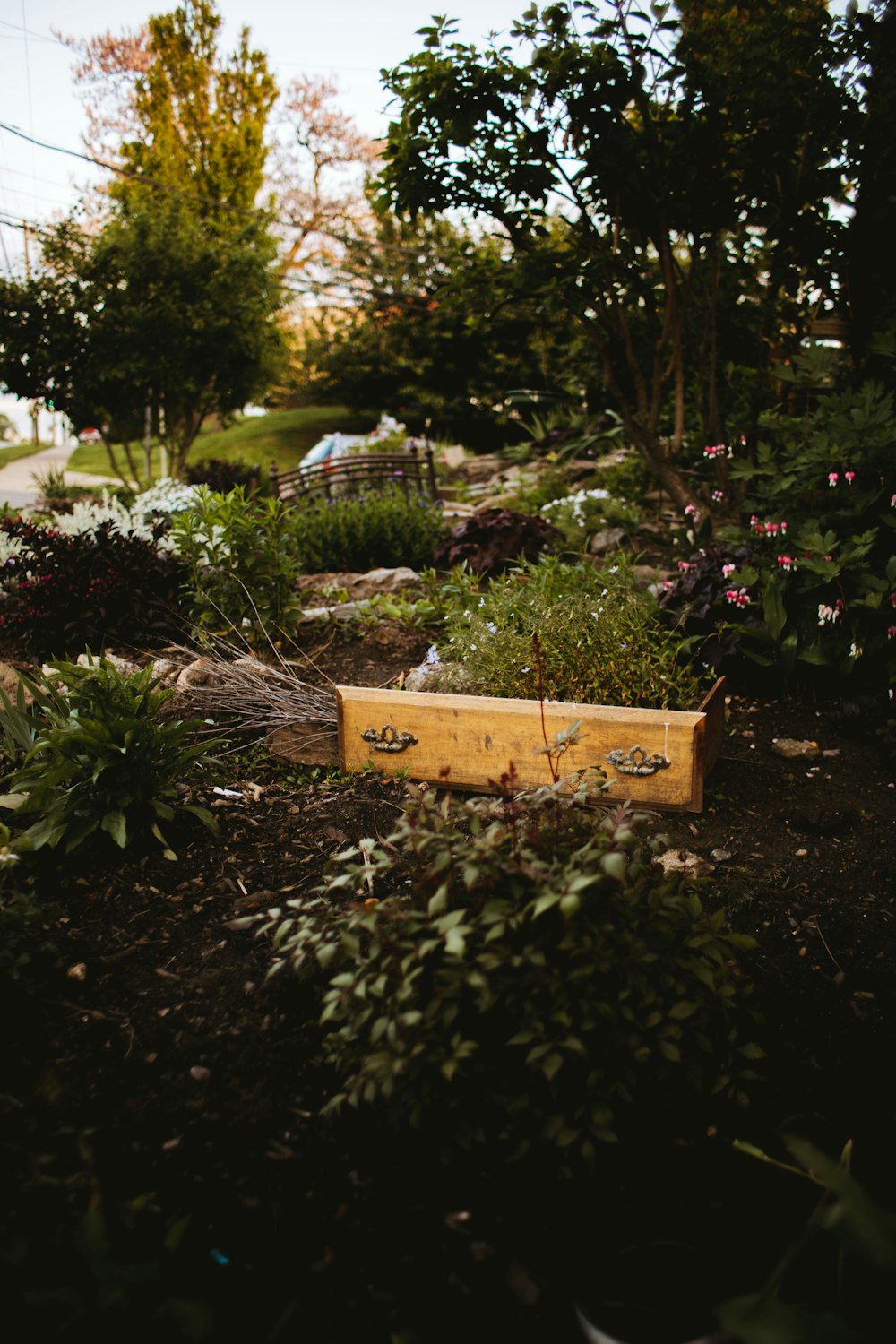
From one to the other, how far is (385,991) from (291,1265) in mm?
429

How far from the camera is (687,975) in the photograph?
169 cm

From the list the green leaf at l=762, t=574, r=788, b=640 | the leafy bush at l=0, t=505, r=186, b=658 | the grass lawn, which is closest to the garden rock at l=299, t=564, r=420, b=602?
the leafy bush at l=0, t=505, r=186, b=658

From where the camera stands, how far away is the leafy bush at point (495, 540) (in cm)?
489

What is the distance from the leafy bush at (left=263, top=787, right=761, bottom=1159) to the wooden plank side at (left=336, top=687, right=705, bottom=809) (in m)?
0.99

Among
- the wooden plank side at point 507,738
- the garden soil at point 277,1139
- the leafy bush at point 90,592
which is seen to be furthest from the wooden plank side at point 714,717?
the leafy bush at point 90,592

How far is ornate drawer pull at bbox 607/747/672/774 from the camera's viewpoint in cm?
266

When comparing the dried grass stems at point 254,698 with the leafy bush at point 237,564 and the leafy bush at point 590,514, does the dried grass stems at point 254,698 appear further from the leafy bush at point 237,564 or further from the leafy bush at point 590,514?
the leafy bush at point 590,514

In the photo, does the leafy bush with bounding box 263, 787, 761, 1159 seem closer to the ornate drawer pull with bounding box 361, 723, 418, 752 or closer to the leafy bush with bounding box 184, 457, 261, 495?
the ornate drawer pull with bounding box 361, 723, 418, 752

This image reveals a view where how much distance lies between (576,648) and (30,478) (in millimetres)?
14500

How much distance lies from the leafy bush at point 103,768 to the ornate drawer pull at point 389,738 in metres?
0.62

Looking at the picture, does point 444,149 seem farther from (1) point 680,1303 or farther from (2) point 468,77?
(1) point 680,1303

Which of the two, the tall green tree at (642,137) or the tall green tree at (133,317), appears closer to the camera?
the tall green tree at (642,137)

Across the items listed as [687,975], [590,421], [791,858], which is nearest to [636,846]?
[687,975]

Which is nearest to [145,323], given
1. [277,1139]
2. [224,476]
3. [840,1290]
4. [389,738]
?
[224,476]
